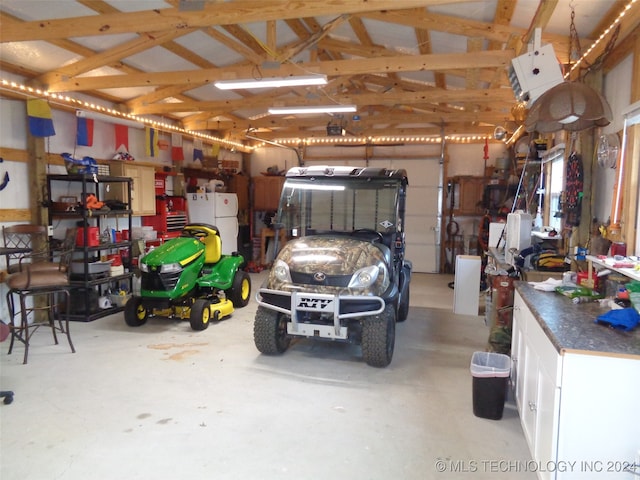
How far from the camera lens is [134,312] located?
5066mm

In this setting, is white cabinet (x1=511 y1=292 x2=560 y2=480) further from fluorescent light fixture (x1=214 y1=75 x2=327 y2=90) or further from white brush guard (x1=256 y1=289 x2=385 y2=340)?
fluorescent light fixture (x1=214 y1=75 x2=327 y2=90)

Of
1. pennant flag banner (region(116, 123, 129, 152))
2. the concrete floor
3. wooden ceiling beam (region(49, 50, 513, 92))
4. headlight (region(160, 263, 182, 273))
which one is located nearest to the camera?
the concrete floor

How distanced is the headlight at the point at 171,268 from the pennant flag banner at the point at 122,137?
288cm

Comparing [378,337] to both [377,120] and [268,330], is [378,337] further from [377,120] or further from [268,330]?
[377,120]

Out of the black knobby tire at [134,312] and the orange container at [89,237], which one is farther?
the orange container at [89,237]

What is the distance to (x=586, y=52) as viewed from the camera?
154 inches

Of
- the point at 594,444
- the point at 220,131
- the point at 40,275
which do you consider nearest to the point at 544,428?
the point at 594,444

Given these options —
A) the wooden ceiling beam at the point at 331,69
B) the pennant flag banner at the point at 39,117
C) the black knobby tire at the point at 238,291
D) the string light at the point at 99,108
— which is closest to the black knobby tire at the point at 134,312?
the black knobby tire at the point at 238,291

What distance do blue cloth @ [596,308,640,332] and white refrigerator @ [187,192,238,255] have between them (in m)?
6.83

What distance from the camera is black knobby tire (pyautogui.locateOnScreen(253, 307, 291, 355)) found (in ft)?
13.3

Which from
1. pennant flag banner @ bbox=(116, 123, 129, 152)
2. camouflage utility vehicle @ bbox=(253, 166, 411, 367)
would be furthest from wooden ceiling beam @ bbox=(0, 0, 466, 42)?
pennant flag banner @ bbox=(116, 123, 129, 152)

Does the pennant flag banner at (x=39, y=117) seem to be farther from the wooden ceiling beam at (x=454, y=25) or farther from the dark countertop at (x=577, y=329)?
the dark countertop at (x=577, y=329)

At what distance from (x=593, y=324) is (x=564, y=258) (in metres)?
2.03

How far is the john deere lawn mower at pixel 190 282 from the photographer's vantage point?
16.0ft
